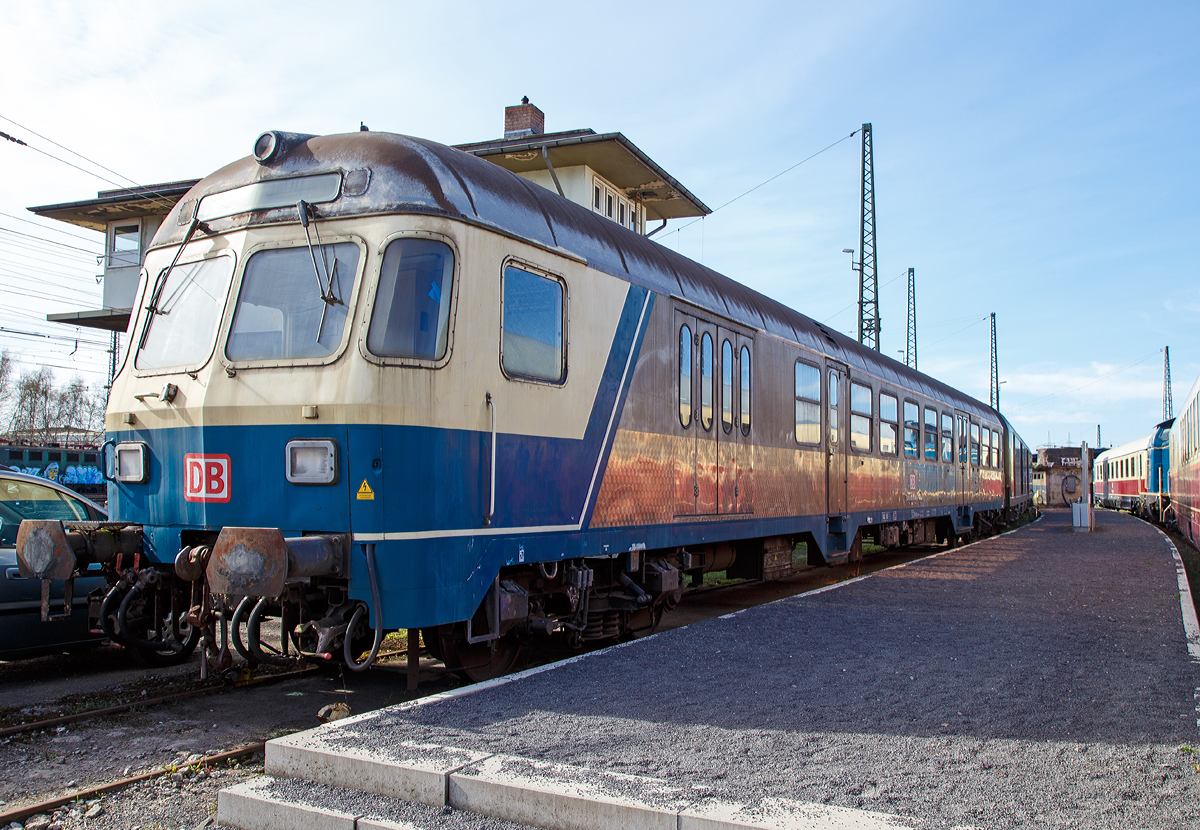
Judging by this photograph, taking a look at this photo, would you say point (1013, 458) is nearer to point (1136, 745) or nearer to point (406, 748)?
point (1136, 745)

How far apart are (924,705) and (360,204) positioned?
4.41 meters

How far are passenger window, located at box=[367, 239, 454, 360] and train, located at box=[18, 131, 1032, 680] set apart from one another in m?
0.01

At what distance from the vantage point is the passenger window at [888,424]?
14.1 meters

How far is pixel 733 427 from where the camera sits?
29.2 ft

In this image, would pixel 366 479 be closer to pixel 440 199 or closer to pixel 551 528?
pixel 551 528

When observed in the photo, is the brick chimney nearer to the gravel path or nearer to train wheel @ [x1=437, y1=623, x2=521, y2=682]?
the gravel path

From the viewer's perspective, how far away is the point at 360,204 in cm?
537

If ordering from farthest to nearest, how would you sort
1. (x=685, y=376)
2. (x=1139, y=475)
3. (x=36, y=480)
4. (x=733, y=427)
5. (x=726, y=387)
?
(x=1139, y=475)
(x=733, y=427)
(x=726, y=387)
(x=685, y=376)
(x=36, y=480)

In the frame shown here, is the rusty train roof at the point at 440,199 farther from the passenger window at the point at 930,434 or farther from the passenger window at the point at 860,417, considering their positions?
the passenger window at the point at 930,434

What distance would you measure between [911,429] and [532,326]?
38.3 feet

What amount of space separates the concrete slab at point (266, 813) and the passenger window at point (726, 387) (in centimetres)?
580

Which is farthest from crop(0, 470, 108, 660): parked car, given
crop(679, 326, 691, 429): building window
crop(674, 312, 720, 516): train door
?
crop(679, 326, 691, 429): building window

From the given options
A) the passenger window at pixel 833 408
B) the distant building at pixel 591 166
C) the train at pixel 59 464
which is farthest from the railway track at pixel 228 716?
the train at pixel 59 464

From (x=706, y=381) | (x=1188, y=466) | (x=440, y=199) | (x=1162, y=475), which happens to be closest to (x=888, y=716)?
(x=440, y=199)
